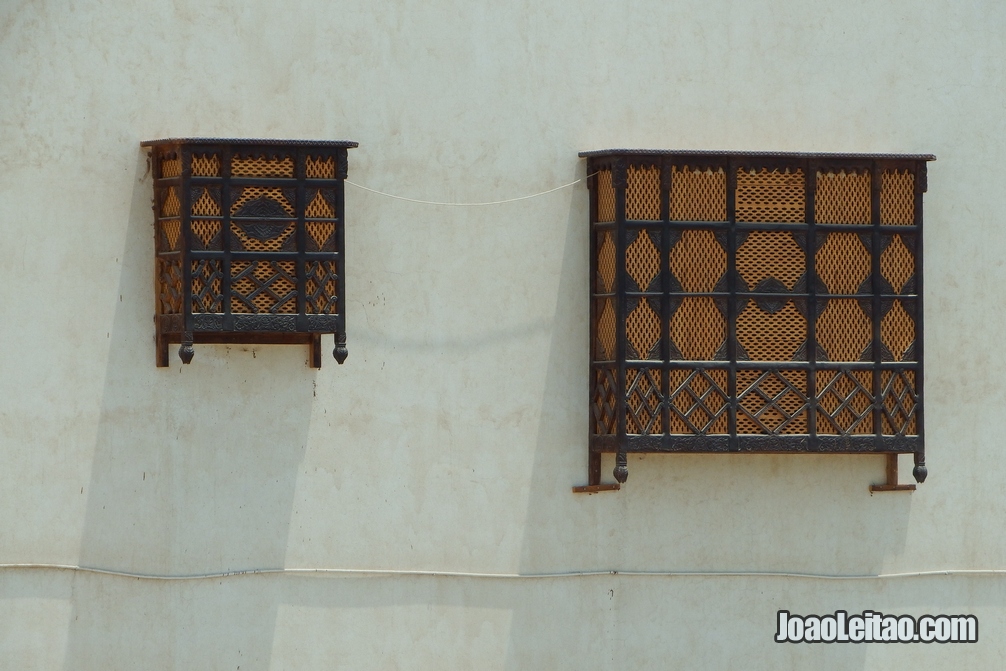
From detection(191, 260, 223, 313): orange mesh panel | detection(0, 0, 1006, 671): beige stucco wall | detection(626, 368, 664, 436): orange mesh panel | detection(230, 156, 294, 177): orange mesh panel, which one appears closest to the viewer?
detection(191, 260, 223, 313): orange mesh panel

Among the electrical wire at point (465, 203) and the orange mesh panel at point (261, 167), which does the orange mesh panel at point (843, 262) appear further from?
the orange mesh panel at point (261, 167)

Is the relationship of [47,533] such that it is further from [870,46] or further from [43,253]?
[870,46]

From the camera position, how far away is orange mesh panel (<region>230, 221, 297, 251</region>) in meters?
9.54

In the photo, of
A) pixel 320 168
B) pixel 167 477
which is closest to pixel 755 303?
pixel 320 168

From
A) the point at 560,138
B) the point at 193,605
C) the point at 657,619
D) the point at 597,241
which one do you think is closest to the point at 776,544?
the point at 657,619

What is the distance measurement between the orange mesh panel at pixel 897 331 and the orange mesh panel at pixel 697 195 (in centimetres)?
121

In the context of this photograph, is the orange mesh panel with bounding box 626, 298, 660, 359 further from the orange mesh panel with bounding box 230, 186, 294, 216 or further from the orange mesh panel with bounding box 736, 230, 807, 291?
the orange mesh panel with bounding box 230, 186, 294, 216

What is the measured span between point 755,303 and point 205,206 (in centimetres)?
332

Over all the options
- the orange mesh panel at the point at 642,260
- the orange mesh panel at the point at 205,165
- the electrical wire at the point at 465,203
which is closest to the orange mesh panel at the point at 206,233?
the orange mesh panel at the point at 205,165

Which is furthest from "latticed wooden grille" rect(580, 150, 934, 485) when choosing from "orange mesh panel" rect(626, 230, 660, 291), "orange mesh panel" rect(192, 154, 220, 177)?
"orange mesh panel" rect(192, 154, 220, 177)

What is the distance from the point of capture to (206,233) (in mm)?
9516

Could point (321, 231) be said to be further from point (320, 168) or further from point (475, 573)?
point (475, 573)

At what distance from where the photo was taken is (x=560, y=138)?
10328 mm

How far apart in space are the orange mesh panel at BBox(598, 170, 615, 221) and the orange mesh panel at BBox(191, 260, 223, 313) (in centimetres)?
235
